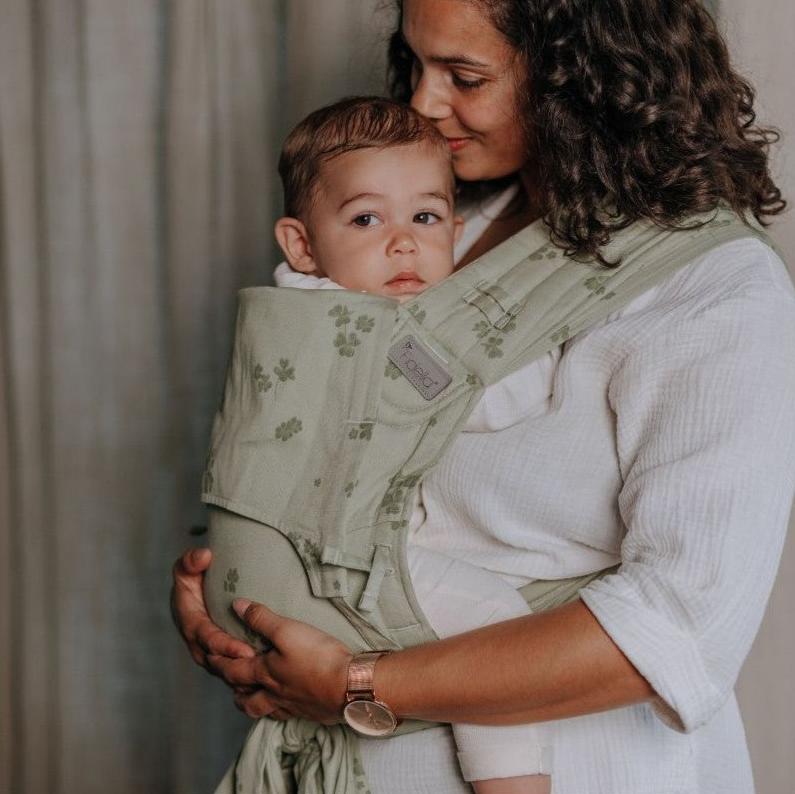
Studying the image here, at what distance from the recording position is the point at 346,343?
132 centimetres

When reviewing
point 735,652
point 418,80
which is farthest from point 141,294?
point 735,652

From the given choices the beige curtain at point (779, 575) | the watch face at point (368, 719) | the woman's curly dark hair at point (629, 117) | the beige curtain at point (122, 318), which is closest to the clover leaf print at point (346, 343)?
the woman's curly dark hair at point (629, 117)

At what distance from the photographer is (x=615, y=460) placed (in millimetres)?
1223

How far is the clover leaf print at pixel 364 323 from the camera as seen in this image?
4.31 ft

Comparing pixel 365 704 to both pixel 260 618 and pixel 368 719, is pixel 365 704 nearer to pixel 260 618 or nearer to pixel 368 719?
pixel 368 719

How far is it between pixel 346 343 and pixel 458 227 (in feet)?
1.55

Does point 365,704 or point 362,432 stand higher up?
point 362,432

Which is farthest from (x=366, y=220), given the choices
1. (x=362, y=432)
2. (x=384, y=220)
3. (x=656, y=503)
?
(x=656, y=503)

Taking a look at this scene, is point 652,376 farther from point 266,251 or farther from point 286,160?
point 266,251

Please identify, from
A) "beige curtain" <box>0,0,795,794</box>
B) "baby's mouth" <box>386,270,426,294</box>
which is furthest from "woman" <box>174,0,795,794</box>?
"beige curtain" <box>0,0,795,794</box>

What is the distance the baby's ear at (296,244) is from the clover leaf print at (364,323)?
273 millimetres

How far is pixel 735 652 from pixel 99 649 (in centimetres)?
179

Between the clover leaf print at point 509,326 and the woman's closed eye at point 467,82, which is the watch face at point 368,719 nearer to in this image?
the clover leaf print at point 509,326

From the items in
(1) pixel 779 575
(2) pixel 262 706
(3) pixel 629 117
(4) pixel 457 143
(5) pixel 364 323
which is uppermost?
(3) pixel 629 117
